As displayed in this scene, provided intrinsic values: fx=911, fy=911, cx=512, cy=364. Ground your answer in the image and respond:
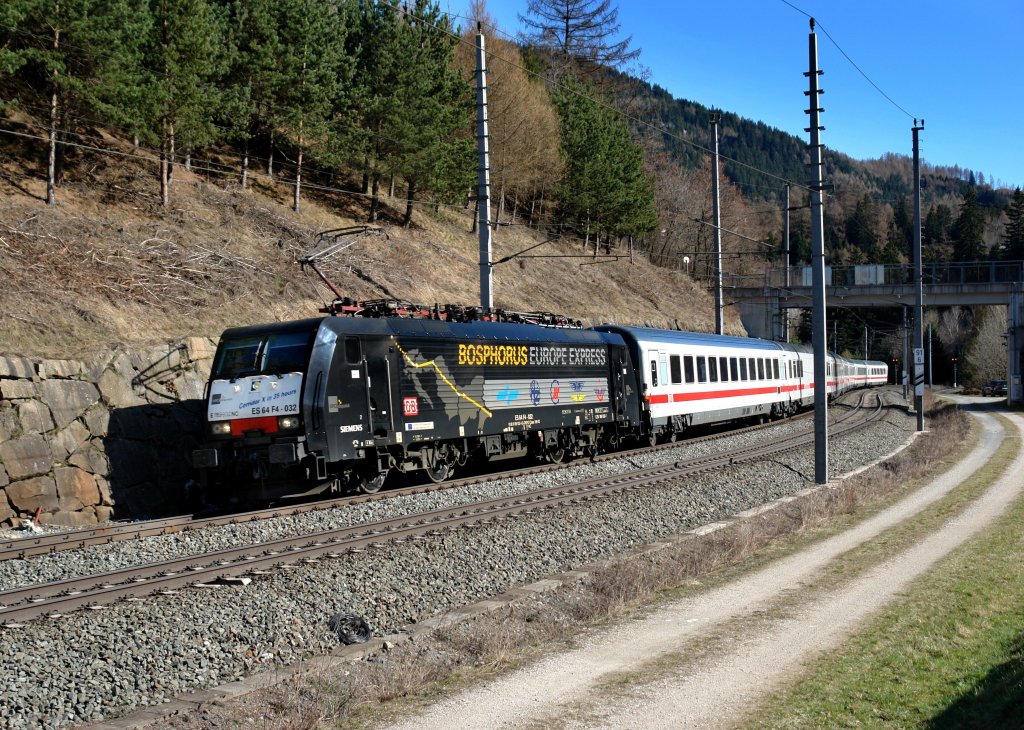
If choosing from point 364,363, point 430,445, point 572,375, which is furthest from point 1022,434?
point 364,363

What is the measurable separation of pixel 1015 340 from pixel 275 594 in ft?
190

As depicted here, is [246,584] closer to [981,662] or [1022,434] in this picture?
[981,662]

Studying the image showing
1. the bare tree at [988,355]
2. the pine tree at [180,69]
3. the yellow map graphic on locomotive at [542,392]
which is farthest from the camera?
the bare tree at [988,355]

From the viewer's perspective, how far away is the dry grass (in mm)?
6758

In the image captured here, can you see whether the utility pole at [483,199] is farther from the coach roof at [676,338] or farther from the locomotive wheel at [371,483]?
the locomotive wheel at [371,483]

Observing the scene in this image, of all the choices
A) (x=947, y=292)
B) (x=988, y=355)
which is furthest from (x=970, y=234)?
(x=947, y=292)

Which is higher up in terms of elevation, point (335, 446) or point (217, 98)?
point (217, 98)

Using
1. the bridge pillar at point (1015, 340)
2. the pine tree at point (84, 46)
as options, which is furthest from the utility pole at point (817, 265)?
the bridge pillar at point (1015, 340)

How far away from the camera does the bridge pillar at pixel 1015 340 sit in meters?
56.3

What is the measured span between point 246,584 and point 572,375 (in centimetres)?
1369

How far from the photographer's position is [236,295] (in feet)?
78.1

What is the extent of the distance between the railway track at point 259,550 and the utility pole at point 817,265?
3345 mm

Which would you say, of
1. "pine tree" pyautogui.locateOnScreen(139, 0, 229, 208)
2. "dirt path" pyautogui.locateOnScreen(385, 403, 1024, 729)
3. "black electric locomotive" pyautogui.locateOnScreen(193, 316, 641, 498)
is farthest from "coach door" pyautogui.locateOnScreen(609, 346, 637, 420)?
"pine tree" pyautogui.locateOnScreen(139, 0, 229, 208)

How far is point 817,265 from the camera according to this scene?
19.9m
